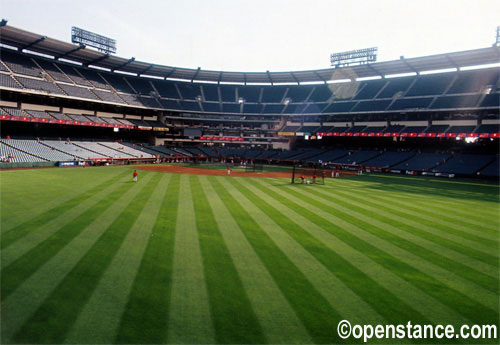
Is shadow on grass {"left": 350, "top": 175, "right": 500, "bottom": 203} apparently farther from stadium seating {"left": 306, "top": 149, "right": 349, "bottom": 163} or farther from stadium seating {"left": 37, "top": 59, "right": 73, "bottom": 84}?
stadium seating {"left": 37, "top": 59, "right": 73, "bottom": 84}

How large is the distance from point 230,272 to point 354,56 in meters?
69.5

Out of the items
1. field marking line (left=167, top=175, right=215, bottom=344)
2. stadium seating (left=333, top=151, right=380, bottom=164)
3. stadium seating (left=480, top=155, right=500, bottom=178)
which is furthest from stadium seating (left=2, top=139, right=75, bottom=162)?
stadium seating (left=480, top=155, right=500, bottom=178)

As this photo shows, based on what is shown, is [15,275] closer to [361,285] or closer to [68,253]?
[68,253]

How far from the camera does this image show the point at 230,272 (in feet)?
28.4

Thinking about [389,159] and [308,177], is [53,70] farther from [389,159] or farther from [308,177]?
[389,159]

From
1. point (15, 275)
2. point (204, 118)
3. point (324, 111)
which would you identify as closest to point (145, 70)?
point (204, 118)

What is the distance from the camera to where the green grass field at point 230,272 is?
239 inches

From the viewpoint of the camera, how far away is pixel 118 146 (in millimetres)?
57094

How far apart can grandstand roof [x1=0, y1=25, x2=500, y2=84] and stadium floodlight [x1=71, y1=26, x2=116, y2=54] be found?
10.4ft

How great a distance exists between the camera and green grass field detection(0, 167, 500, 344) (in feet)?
19.9

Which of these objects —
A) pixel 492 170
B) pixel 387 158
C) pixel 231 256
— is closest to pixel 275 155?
pixel 387 158

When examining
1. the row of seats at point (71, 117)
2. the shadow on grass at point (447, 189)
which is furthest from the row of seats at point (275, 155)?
the shadow on grass at point (447, 189)

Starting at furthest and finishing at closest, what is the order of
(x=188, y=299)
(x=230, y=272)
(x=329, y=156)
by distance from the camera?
(x=329, y=156), (x=230, y=272), (x=188, y=299)

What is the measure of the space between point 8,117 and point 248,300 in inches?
2022
